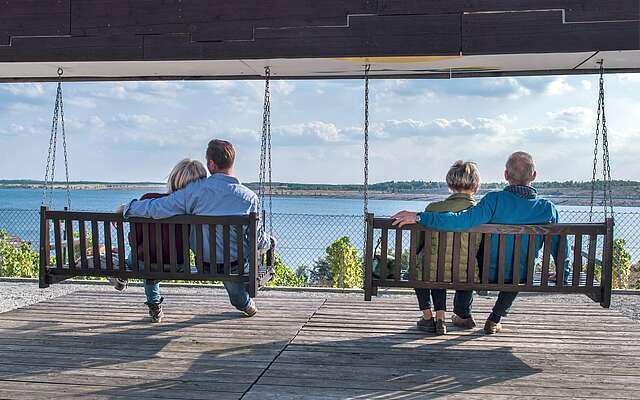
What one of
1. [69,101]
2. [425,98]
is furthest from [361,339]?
[69,101]

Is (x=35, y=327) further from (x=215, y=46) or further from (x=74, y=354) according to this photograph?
(x=215, y=46)

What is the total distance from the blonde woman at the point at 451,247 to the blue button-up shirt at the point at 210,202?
3.50 feet

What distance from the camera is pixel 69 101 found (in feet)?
214

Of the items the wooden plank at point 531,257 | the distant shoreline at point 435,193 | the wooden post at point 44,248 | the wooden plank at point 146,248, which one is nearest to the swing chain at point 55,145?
the distant shoreline at point 435,193

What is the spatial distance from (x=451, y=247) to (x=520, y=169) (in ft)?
1.91

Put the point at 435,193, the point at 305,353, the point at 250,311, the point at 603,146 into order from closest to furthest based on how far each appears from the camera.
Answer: the point at 305,353
the point at 250,311
the point at 435,193
the point at 603,146

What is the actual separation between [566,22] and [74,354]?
4010mm

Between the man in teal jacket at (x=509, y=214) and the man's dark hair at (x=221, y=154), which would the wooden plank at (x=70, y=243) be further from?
the man in teal jacket at (x=509, y=214)

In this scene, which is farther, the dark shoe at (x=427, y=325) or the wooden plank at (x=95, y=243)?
the dark shoe at (x=427, y=325)

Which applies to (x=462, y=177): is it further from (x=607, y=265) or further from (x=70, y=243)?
(x=70, y=243)

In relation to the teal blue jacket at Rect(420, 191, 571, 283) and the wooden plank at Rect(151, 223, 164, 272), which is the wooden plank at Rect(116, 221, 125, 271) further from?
the teal blue jacket at Rect(420, 191, 571, 283)

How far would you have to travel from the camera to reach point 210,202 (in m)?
4.17

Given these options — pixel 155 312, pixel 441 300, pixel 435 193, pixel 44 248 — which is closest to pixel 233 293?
pixel 155 312

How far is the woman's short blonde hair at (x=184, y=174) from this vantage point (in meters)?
4.24
